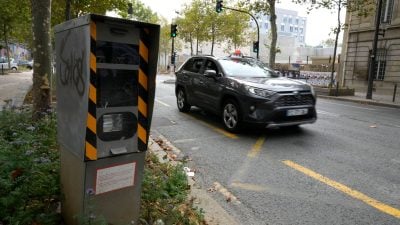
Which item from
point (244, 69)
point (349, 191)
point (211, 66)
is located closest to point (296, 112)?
point (244, 69)

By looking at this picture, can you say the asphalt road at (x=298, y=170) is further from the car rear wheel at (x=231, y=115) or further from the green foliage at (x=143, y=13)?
the green foliage at (x=143, y=13)

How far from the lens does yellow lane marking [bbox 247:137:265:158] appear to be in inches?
240

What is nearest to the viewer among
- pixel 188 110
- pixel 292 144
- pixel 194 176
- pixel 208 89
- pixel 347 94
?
pixel 194 176

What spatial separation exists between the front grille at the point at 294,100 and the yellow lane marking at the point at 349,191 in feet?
5.54

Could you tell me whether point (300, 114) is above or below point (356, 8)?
below

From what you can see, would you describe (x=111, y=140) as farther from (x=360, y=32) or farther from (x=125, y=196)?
(x=360, y=32)

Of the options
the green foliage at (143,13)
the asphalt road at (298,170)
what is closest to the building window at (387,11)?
the asphalt road at (298,170)

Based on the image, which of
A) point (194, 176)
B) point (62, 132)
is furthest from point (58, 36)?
point (194, 176)

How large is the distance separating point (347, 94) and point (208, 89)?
49.6 feet

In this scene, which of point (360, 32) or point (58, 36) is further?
point (360, 32)

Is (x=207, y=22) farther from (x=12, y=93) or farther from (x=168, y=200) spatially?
(x=168, y=200)

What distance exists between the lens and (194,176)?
16.3 ft

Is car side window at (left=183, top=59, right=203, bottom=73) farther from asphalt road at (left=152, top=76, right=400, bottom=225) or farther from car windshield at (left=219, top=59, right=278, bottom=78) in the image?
asphalt road at (left=152, top=76, right=400, bottom=225)

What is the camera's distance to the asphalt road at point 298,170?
3918mm
